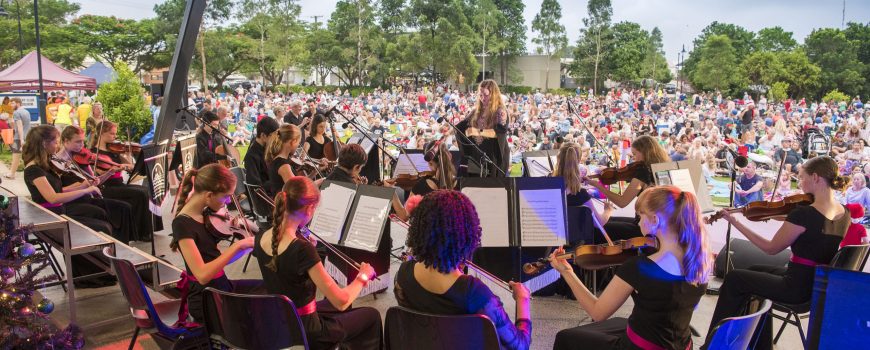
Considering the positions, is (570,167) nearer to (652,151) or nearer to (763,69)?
(652,151)

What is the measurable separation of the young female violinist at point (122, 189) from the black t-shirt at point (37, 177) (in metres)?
0.97

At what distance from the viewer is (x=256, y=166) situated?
5863mm

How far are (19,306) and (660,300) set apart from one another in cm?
269

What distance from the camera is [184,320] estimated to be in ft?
11.1

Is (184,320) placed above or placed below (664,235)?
below

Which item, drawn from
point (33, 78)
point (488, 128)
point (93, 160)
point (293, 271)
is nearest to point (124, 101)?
point (33, 78)

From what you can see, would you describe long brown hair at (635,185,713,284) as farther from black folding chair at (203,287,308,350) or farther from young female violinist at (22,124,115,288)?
young female violinist at (22,124,115,288)

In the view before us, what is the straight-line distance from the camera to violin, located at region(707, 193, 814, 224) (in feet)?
12.9

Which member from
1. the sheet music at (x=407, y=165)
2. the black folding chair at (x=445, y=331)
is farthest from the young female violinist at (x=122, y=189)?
the black folding chair at (x=445, y=331)

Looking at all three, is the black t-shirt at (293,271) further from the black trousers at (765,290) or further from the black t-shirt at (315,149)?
the black t-shirt at (315,149)

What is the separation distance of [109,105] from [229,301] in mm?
10949

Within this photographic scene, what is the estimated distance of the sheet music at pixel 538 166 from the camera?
6062mm

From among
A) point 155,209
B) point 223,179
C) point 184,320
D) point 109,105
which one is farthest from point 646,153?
point 109,105

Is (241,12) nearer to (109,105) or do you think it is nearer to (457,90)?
(457,90)
